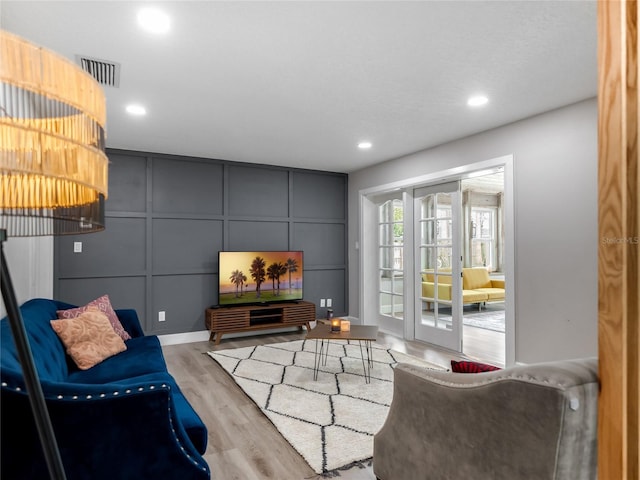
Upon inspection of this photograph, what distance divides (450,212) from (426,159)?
2.34 ft

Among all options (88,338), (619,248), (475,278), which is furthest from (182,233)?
(475,278)

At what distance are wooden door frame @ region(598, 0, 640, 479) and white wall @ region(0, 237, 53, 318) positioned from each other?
256 centimetres

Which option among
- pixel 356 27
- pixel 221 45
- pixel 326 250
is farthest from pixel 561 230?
pixel 326 250

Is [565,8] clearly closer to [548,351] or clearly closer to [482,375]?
[482,375]

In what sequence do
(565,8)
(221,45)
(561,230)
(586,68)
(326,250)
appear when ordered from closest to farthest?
(565,8)
(221,45)
(586,68)
(561,230)
(326,250)

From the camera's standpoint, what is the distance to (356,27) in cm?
209

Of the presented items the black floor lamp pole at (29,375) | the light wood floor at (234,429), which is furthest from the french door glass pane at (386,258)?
the black floor lamp pole at (29,375)

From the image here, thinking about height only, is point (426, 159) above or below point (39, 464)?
above

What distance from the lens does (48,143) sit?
860mm

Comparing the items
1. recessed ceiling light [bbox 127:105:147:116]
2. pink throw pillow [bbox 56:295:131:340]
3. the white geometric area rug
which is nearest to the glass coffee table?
the white geometric area rug

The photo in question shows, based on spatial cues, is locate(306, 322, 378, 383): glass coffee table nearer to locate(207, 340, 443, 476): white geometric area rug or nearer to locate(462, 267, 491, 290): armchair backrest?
locate(207, 340, 443, 476): white geometric area rug

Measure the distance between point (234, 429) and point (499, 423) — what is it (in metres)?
1.89

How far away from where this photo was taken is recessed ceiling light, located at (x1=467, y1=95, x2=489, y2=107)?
10.0ft

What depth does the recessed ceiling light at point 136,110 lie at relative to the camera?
3238mm
